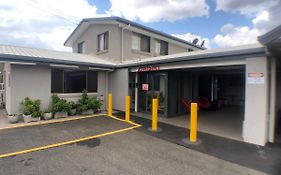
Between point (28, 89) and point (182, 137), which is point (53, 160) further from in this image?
point (28, 89)

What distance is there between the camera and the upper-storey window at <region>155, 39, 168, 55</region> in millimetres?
14025

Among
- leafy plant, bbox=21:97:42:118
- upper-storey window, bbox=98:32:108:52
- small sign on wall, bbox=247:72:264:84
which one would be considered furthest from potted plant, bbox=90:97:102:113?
small sign on wall, bbox=247:72:264:84

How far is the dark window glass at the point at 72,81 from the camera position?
29.3 feet

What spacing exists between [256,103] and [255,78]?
2.47 ft

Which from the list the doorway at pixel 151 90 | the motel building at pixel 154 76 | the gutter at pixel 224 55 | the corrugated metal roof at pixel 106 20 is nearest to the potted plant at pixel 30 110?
the motel building at pixel 154 76

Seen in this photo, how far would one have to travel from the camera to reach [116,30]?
37.7ft

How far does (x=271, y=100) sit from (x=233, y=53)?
2.03m

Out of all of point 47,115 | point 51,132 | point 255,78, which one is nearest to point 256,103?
point 255,78

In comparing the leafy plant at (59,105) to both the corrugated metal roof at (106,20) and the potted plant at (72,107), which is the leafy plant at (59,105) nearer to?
the potted plant at (72,107)

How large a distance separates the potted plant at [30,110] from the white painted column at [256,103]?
8.23 metres

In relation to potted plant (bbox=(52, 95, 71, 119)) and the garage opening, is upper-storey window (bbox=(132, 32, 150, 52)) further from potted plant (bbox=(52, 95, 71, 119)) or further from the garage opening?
potted plant (bbox=(52, 95, 71, 119))

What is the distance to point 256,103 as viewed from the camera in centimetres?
520

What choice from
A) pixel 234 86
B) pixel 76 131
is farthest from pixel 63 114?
pixel 234 86

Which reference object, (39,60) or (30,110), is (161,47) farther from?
(30,110)
